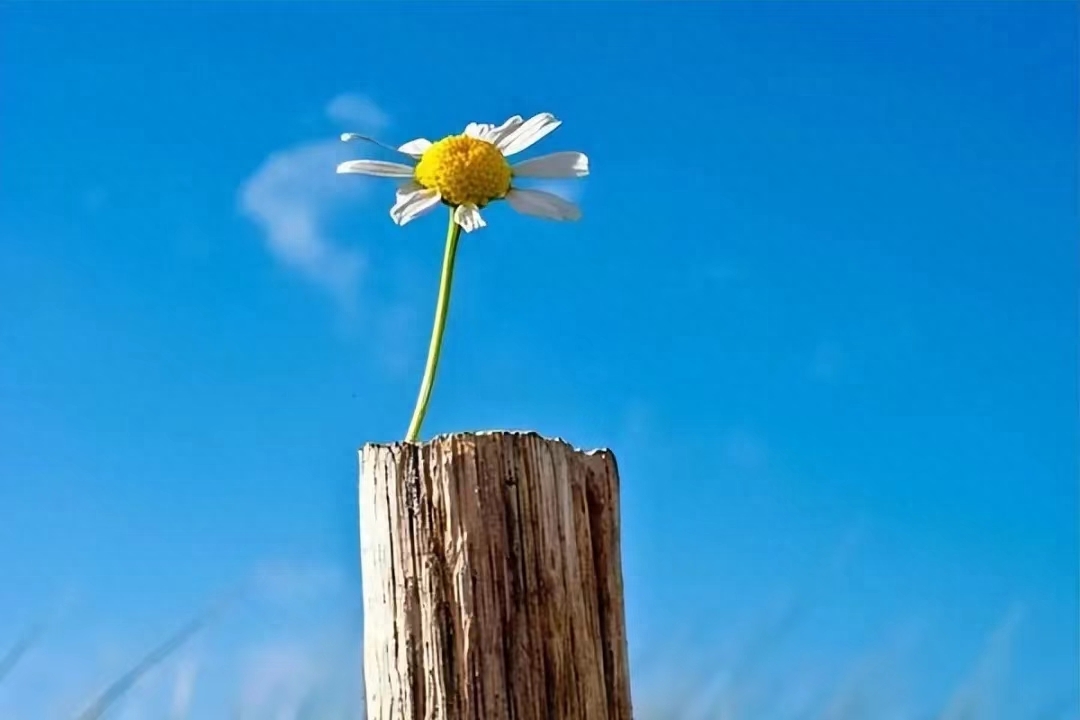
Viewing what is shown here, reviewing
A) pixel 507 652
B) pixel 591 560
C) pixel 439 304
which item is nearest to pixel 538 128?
pixel 439 304

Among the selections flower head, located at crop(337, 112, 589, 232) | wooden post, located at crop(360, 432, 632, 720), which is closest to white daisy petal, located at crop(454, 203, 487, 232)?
flower head, located at crop(337, 112, 589, 232)

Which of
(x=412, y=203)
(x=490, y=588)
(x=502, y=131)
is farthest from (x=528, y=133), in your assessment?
(x=490, y=588)

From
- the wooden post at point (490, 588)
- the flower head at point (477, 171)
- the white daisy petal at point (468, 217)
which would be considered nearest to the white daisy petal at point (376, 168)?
the flower head at point (477, 171)

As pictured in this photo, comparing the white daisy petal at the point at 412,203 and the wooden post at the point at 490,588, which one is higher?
the white daisy petal at the point at 412,203

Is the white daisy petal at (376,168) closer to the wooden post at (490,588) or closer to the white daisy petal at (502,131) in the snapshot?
the white daisy petal at (502,131)

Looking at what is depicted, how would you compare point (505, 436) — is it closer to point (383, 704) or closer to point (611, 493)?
point (611, 493)

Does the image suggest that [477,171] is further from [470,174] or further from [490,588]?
[490,588]
